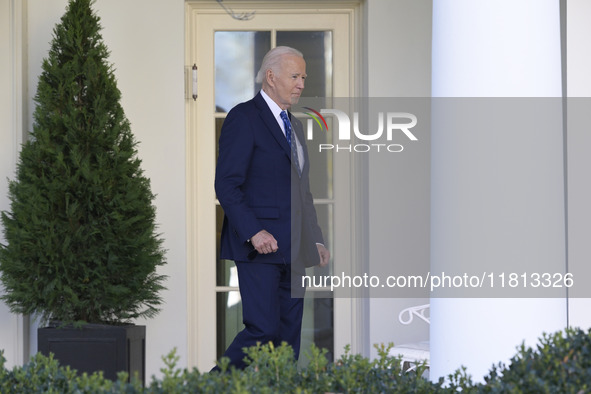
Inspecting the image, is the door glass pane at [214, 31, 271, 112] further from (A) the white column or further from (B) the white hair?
(A) the white column

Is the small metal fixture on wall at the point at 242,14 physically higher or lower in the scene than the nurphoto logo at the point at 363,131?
higher

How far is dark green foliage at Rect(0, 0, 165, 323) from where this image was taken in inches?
167

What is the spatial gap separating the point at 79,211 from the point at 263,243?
118 centimetres

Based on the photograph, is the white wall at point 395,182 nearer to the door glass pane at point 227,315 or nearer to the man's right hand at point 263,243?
the door glass pane at point 227,315

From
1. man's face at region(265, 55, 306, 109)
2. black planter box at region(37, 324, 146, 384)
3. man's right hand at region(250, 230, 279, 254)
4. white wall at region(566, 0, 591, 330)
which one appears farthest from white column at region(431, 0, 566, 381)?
black planter box at region(37, 324, 146, 384)

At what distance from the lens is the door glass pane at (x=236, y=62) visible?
5.24m

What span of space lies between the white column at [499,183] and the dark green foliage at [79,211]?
1.95m

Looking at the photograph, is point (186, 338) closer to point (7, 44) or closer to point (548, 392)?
point (7, 44)

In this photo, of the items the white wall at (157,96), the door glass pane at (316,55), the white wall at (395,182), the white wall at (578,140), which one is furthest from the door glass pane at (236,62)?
the white wall at (578,140)

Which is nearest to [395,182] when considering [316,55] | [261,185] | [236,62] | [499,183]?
[316,55]

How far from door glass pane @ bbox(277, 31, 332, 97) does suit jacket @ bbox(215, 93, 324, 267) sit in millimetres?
1396

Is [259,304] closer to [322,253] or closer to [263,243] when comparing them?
[263,243]

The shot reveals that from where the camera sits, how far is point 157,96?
16.6 ft

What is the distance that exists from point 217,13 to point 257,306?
7.06ft
